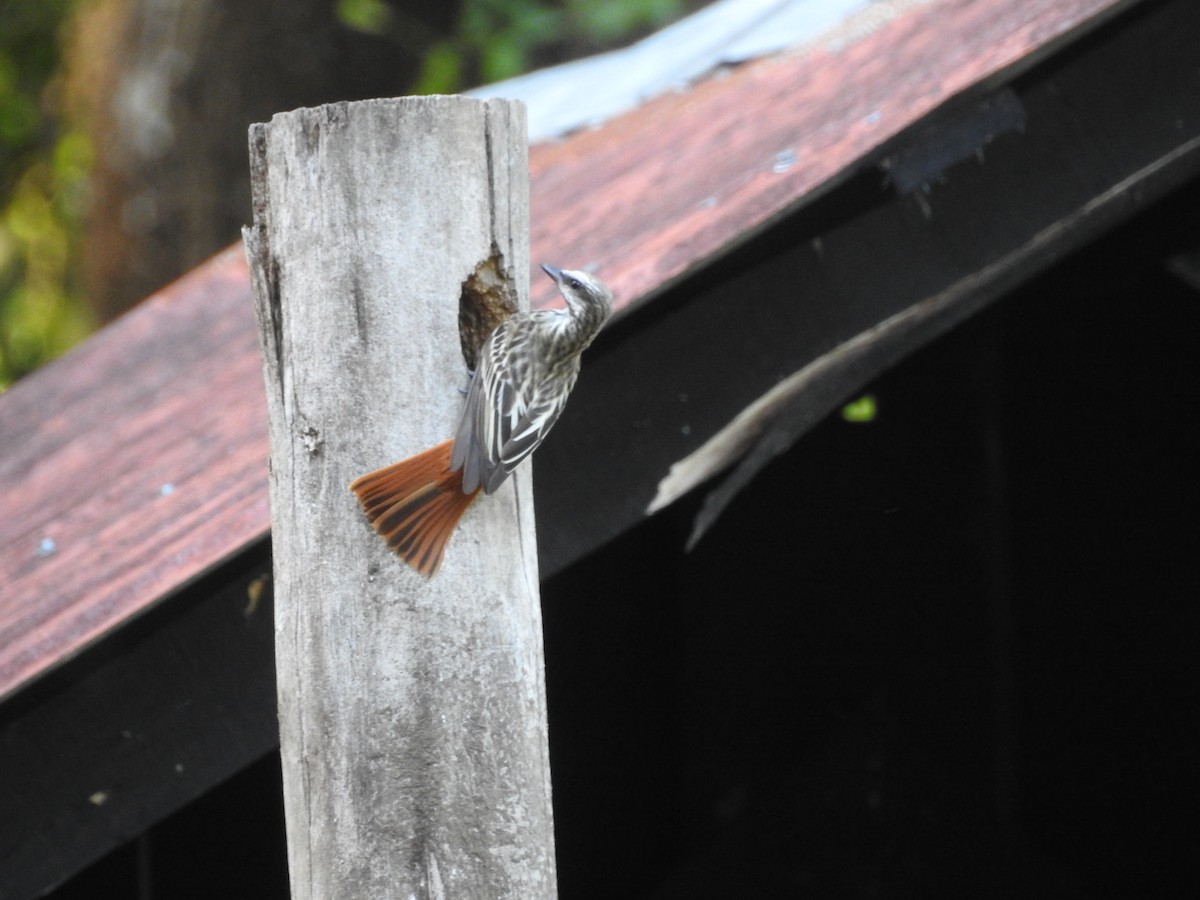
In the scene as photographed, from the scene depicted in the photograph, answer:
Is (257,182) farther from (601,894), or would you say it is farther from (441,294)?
(601,894)

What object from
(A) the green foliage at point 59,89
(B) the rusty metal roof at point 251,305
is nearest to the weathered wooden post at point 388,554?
(B) the rusty metal roof at point 251,305

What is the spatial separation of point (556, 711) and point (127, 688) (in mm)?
2173

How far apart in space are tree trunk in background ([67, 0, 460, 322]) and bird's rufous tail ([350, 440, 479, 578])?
20.4 feet

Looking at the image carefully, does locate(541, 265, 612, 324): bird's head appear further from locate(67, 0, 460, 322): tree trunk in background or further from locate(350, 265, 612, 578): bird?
locate(67, 0, 460, 322): tree trunk in background

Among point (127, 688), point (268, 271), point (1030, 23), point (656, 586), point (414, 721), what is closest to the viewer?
point (414, 721)

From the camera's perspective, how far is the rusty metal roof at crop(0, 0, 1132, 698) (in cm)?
223

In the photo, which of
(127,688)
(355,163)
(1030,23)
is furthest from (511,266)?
(1030,23)

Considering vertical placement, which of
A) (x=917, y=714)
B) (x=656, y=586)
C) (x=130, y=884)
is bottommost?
(x=130, y=884)

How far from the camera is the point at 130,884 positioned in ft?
11.7

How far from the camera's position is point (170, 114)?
743 centimetres

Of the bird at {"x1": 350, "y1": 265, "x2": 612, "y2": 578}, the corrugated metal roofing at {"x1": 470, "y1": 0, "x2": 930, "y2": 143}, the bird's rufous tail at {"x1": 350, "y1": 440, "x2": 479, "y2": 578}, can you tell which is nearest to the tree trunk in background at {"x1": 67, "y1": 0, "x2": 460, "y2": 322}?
the corrugated metal roofing at {"x1": 470, "y1": 0, "x2": 930, "y2": 143}

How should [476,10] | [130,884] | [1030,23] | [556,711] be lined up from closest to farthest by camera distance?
[1030,23], [130,884], [556,711], [476,10]

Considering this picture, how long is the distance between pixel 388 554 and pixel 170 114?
6.37m

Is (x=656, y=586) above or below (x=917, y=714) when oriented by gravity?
above
